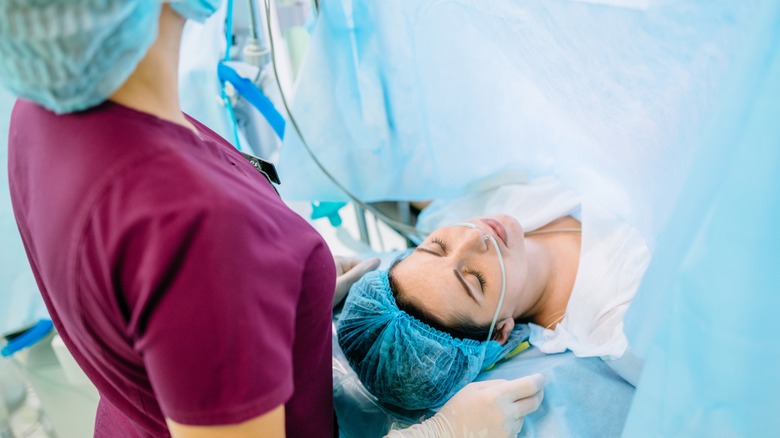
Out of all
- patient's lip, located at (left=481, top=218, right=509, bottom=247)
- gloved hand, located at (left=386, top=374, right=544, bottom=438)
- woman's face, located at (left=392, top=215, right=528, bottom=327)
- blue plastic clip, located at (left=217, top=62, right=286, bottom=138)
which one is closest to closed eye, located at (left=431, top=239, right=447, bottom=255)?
woman's face, located at (left=392, top=215, right=528, bottom=327)

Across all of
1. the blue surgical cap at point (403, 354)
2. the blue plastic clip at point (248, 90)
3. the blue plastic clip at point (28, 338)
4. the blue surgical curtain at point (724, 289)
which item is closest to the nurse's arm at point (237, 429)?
the blue surgical curtain at point (724, 289)

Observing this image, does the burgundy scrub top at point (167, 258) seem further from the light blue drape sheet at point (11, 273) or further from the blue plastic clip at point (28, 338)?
the blue plastic clip at point (28, 338)

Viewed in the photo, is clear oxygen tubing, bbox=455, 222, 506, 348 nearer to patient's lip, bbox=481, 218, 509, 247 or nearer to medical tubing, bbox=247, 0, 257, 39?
patient's lip, bbox=481, 218, 509, 247

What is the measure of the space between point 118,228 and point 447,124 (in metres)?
0.99

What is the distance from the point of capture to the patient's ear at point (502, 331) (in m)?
1.39

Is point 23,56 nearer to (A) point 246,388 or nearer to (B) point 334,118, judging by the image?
(A) point 246,388

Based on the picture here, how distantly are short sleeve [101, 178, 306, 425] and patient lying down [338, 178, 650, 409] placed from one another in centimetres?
63

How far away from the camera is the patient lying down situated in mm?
1239

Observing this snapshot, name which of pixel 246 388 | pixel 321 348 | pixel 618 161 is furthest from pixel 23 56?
pixel 618 161

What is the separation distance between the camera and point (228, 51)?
154cm

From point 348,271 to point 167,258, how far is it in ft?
3.35

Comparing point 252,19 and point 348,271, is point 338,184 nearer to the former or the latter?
point 348,271

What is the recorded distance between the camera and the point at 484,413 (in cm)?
109

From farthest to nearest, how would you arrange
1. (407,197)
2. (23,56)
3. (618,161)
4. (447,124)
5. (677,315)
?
(407,197), (447,124), (618,161), (677,315), (23,56)
